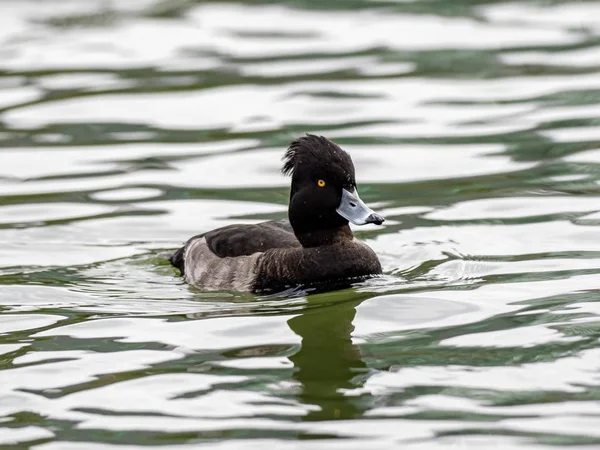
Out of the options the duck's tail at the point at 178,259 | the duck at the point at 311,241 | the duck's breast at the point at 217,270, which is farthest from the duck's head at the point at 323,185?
the duck's tail at the point at 178,259

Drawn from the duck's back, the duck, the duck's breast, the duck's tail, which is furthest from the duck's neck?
the duck's tail

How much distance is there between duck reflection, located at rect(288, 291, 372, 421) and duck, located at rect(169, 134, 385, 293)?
13.8 inches

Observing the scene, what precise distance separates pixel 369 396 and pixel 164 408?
1072 mm

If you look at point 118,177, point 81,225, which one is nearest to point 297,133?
point 118,177

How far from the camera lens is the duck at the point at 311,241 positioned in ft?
30.6

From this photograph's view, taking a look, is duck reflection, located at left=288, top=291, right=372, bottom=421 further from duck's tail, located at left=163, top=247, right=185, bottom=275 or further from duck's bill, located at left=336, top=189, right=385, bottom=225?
duck's tail, located at left=163, top=247, right=185, bottom=275

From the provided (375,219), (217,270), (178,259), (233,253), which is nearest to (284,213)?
(178,259)

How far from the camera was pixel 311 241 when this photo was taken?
9562 millimetres

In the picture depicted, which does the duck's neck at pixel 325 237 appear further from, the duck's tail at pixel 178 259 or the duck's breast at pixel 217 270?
the duck's tail at pixel 178 259

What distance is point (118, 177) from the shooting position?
41.9ft

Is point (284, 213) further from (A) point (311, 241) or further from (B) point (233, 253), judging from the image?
(A) point (311, 241)

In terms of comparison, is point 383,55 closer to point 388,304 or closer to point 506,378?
point 388,304

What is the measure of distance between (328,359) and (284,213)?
413cm

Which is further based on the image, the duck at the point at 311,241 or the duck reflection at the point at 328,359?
the duck at the point at 311,241
